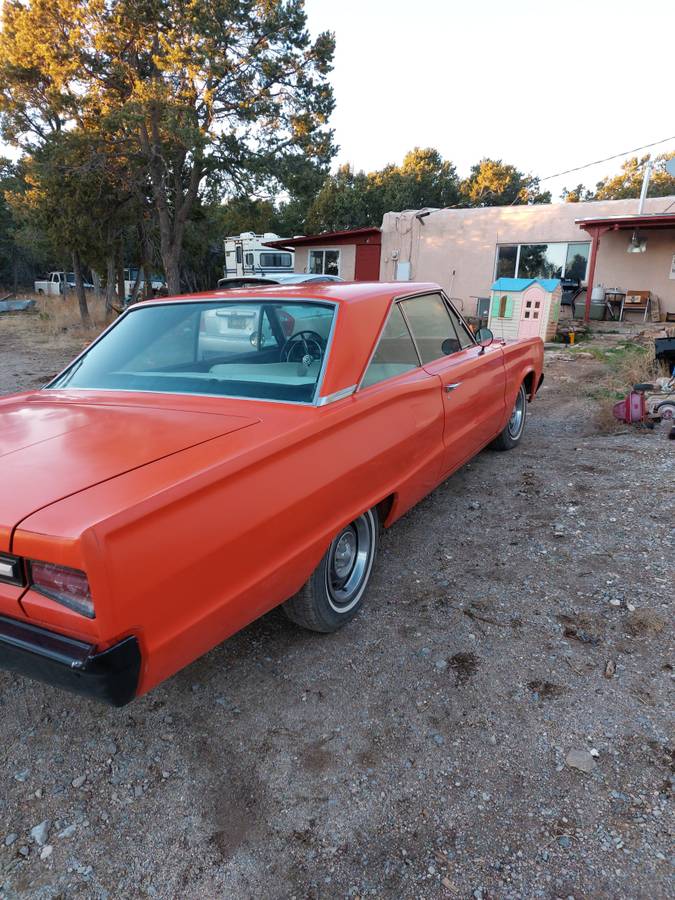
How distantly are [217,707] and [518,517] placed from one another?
2.34m

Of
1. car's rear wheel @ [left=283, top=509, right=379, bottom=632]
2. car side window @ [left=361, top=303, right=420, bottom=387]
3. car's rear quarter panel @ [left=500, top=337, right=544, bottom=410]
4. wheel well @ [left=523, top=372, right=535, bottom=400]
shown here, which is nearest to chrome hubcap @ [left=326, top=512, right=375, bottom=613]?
car's rear wheel @ [left=283, top=509, right=379, bottom=632]

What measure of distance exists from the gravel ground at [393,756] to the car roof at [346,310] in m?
1.18

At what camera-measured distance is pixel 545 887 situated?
1.53m

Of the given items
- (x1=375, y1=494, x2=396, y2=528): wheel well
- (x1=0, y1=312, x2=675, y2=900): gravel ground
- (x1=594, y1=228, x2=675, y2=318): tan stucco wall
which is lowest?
(x1=0, y1=312, x2=675, y2=900): gravel ground

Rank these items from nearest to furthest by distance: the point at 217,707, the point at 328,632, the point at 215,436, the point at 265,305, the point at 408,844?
the point at 408,844 → the point at 215,436 → the point at 217,707 → the point at 328,632 → the point at 265,305

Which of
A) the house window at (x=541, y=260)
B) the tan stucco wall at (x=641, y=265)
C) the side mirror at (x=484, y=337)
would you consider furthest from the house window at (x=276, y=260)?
the side mirror at (x=484, y=337)

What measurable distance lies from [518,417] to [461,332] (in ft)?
4.53

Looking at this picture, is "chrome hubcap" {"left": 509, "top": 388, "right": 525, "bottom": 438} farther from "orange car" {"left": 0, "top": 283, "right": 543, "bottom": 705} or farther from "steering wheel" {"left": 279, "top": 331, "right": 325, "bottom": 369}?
"steering wheel" {"left": 279, "top": 331, "right": 325, "bottom": 369}

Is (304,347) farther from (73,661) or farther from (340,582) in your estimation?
(73,661)

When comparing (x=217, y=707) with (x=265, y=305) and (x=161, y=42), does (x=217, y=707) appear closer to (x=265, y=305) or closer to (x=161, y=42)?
(x=265, y=305)

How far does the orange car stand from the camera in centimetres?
152

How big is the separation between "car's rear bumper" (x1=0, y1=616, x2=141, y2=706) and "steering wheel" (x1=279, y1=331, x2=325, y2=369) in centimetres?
157

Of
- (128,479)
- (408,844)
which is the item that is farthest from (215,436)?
(408,844)

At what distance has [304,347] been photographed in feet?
9.66
